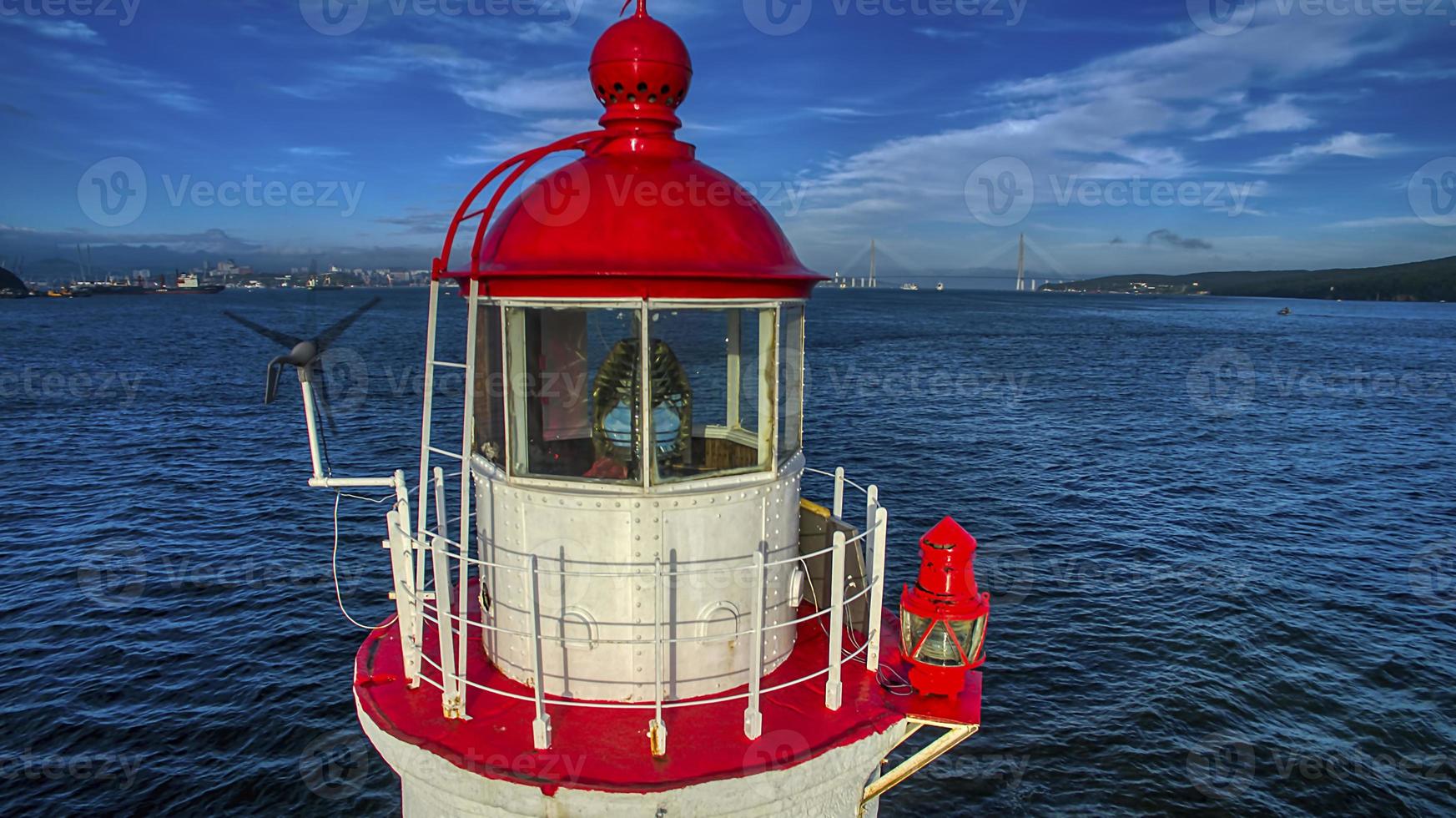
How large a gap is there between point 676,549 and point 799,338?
245 centimetres

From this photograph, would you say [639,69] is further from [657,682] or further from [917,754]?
[917,754]

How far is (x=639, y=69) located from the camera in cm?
740

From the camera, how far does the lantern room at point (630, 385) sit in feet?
22.9

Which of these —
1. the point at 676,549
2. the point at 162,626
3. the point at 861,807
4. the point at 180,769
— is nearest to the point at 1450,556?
the point at 861,807

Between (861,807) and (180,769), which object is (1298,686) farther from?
(180,769)

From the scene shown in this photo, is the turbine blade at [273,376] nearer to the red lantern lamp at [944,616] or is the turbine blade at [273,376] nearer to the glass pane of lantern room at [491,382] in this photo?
the glass pane of lantern room at [491,382]

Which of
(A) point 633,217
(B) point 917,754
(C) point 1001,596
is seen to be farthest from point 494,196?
(C) point 1001,596

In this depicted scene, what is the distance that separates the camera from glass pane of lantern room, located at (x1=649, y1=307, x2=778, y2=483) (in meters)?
7.19

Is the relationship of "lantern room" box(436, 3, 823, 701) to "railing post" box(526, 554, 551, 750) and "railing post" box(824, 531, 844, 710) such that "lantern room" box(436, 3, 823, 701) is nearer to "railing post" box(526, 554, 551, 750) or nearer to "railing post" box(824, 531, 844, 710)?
"railing post" box(526, 554, 551, 750)

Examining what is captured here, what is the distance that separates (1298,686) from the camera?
1880 cm

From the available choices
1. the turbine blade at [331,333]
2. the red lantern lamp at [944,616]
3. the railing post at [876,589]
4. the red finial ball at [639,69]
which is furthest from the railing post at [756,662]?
the turbine blade at [331,333]

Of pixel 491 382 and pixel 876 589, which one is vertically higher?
pixel 491 382

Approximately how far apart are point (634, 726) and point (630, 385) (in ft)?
9.97

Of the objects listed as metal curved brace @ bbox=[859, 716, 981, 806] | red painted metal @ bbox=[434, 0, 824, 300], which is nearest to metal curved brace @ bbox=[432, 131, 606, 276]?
red painted metal @ bbox=[434, 0, 824, 300]
